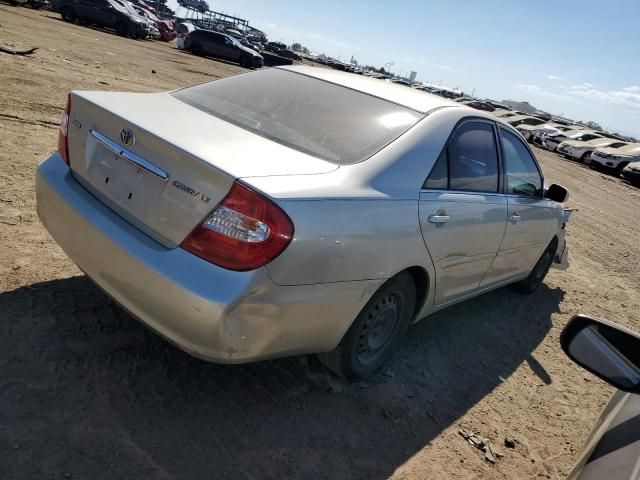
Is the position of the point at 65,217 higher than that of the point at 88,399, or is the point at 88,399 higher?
the point at 65,217

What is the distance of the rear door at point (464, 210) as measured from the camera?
10.1ft

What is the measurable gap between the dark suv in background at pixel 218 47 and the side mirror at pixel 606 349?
104 feet

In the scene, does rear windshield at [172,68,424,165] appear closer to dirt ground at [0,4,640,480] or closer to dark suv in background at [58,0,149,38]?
dirt ground at [0,4,640,480]

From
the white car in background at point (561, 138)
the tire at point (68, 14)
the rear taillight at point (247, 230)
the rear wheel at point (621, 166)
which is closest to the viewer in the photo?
the rear taillight at point (247, 230)

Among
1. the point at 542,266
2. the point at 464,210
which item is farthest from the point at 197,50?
the point at 464,210

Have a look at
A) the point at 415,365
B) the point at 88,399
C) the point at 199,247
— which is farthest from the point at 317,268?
the point at 415,365

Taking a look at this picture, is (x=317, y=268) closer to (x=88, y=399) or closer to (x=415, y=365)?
(x=88, y=399)

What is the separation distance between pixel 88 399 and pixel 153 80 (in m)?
13.1

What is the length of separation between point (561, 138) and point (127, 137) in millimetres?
32295

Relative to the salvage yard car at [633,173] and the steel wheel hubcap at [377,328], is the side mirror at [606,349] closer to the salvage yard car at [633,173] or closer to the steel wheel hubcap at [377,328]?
the steel wheel hubcap at [377,328]

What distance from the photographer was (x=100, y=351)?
282 cm

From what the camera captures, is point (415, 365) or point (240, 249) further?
point (415, 365)

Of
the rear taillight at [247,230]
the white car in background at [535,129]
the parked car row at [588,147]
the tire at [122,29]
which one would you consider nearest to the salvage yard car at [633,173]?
the parked car row at [588,147]

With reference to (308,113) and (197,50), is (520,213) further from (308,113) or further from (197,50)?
(197,50)
